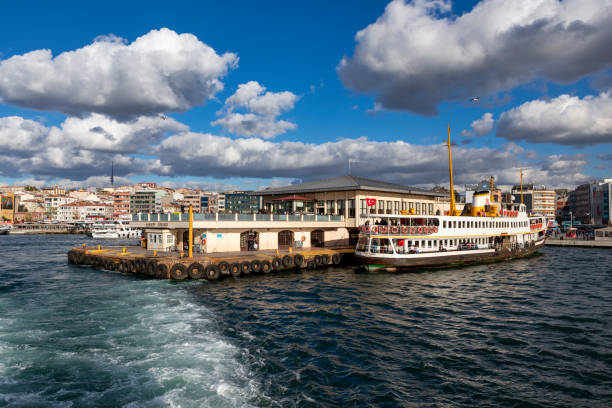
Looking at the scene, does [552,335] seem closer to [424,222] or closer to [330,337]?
[330,337]

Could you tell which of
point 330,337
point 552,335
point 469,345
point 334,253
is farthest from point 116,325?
point 334,253

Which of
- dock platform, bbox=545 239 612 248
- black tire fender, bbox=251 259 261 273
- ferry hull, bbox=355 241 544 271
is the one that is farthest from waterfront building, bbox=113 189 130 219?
dock platform, bbox=545 239 612 248

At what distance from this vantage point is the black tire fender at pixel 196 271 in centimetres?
3262

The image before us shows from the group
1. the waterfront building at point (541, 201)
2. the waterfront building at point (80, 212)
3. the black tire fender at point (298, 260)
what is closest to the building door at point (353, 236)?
the black tire fender at point (298, 260)

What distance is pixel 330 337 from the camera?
18.7 metres

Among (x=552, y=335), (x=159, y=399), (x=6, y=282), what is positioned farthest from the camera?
(x=6, y=282)

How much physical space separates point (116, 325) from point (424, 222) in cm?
3277

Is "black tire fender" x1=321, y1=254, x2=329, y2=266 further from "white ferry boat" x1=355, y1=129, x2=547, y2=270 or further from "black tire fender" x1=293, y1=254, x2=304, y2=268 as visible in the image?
"white ferry boat" x1=355, y1=129, x2=547, y2=270

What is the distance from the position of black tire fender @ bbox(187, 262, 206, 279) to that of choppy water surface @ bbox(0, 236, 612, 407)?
1.49 metres

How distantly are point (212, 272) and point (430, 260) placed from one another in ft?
75.1

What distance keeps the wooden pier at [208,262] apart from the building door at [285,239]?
475 centimetres

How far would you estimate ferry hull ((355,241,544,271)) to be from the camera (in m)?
38.8

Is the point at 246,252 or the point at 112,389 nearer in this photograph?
the point at 112,389

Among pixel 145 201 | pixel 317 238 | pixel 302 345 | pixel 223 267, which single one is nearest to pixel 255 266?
pixel 223 267
